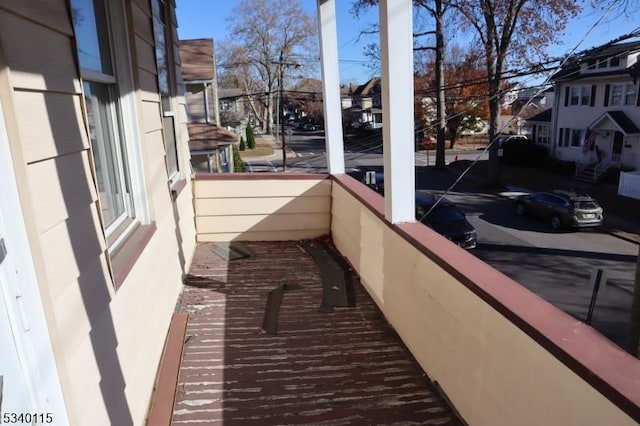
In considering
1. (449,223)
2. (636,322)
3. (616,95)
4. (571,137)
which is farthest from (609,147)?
(636,322)

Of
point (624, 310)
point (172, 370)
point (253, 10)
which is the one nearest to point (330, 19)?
point (172, 370)

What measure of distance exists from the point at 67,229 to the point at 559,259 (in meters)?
11.5

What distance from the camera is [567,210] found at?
40.6 feet

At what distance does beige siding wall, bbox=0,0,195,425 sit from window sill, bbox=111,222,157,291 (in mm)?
54

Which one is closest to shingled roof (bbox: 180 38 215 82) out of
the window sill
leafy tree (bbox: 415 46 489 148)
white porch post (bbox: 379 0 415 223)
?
leafy tree (bbox: 415 46 489 148)

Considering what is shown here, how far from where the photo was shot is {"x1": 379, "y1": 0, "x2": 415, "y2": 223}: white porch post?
2250 mm

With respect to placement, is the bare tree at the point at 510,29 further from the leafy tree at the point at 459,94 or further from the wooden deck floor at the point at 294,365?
the wooden deck floor at the point at 294,365

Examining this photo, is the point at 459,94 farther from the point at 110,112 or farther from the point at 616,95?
the point at 110,112

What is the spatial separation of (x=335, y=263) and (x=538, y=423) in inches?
103

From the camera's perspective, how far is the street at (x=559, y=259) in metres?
7.71

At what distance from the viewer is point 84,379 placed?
1347 millimetres

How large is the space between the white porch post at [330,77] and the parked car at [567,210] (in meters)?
10.4

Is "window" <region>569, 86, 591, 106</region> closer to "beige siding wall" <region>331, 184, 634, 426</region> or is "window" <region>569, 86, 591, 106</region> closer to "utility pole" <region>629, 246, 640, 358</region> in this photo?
"beige siding wall" <region>331, 184, 634, 426</region>

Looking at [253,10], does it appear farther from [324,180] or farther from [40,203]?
[40,203]
